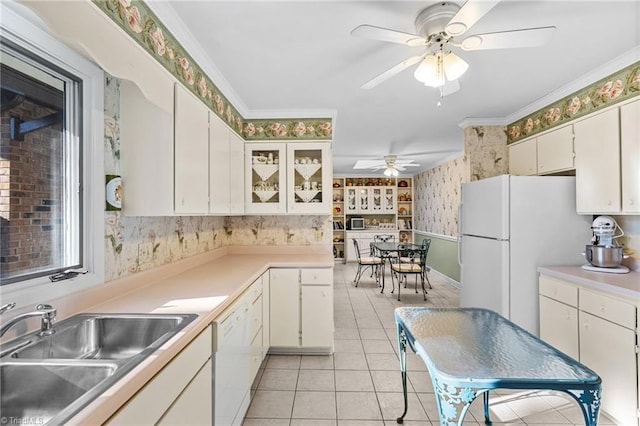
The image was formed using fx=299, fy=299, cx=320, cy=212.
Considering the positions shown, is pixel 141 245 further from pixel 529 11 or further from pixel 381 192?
pixel 381 192

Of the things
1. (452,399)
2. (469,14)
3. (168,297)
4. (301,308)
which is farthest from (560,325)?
(168,297)

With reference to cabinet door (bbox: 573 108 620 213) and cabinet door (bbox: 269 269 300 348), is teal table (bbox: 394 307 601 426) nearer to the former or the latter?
cabinet door (bbox: 269 269 300 348)

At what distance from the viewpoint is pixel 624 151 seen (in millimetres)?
2303

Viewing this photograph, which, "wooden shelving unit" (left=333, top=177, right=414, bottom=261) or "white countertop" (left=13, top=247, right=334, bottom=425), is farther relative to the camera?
"wooden shelving unit" (left=333, top=177, right=414, bottom=261)

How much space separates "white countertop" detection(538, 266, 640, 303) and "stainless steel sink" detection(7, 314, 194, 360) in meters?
2.60

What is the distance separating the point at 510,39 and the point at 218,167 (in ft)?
6.80

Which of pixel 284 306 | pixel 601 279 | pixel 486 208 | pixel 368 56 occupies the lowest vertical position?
pixel 284 306

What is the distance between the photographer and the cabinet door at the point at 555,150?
2.82 m

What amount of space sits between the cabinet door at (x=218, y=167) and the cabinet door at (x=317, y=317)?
1.15m

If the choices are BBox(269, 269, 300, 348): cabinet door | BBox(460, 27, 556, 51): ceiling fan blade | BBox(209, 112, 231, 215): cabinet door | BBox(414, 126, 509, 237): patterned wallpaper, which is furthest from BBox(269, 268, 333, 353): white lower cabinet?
BBox(414, 126, 509, 237): patterned wallpaper

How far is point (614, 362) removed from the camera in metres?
1.98

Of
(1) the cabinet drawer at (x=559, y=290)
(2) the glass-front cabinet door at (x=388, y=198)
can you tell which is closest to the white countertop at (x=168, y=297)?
(1) the cabinet drawer at (x=559, y=290)

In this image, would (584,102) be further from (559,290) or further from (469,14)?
(469,14)

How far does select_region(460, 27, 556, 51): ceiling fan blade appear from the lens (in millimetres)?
1513
